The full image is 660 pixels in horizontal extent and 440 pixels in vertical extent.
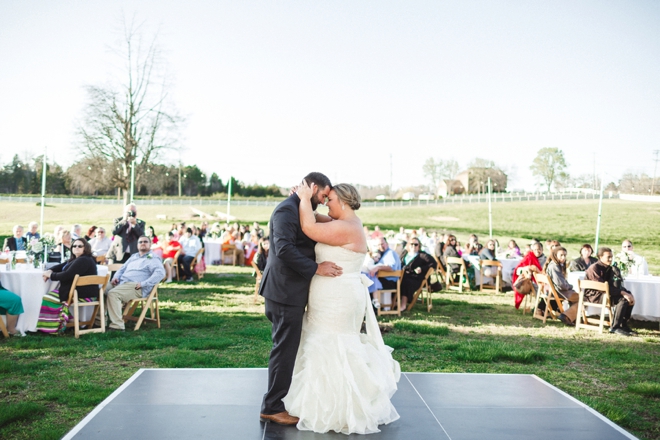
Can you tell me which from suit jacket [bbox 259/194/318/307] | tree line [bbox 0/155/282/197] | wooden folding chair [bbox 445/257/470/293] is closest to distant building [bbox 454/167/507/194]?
tree line [bbox 0/155/282/197]

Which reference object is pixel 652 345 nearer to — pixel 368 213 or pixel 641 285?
pixel 641 285

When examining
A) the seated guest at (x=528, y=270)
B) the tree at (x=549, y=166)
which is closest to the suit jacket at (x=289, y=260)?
the seated guest at (x=528, y=270)

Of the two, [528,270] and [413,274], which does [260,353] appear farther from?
[528,270]

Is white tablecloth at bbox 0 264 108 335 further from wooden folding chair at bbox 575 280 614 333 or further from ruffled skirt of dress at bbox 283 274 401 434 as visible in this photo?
wooden folding chair at bbox 575 280 614 333

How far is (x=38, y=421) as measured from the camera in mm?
4129

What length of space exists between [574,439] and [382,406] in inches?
54.1

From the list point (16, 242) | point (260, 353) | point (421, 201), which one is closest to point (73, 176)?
point (16, 242)

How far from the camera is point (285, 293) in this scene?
393 cm

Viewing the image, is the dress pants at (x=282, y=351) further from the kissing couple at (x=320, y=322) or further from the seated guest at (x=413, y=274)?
the seated guest at (x=413, y=274)

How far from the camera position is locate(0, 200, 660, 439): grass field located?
4617mm

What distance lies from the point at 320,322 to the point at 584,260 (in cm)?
794

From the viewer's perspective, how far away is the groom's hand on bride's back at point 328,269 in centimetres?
396

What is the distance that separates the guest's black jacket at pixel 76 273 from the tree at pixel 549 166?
223ft

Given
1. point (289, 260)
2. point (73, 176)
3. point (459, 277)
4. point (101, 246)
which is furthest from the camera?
point (73, 176)
